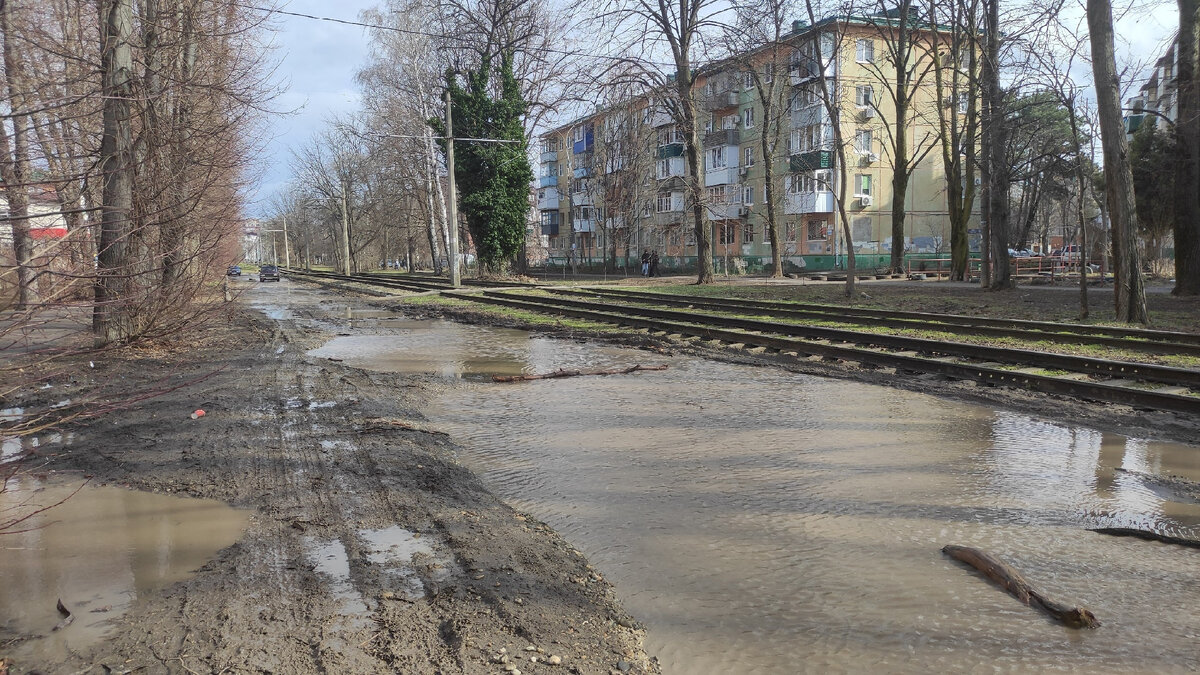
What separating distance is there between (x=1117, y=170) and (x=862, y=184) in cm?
3765

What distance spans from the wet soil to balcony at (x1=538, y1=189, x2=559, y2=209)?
78.2 meters

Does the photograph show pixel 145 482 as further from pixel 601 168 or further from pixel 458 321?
pixel 601 168

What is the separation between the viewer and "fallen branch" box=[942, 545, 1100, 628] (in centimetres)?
357

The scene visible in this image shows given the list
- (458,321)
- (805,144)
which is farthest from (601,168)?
(458,321)

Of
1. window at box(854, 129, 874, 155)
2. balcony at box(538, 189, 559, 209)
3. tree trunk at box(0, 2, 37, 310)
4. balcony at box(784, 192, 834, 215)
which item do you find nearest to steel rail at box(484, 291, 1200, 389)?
tree trunk at box(0, 2, 37, 310)

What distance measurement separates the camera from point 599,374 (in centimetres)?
1124

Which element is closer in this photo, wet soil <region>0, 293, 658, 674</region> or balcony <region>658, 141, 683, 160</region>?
wet soil <region>0, 293, 658, 674</region>

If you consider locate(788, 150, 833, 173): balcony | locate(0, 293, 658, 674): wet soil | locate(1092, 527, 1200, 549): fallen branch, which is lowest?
locate(1092, 527, 1200, 549): fallen branch

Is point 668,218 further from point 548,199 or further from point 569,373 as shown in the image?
point 569,373

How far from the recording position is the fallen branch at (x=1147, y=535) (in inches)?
180

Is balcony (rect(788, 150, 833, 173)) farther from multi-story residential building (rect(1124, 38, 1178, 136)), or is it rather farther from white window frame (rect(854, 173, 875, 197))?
multi-story residential building (rect(1124, 38, 1178, 136))

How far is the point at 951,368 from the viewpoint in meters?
10.5

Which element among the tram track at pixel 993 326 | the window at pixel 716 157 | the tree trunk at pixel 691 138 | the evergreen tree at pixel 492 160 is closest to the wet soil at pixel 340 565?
the tram track at pixel 993 326

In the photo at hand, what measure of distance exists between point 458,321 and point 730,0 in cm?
1700
